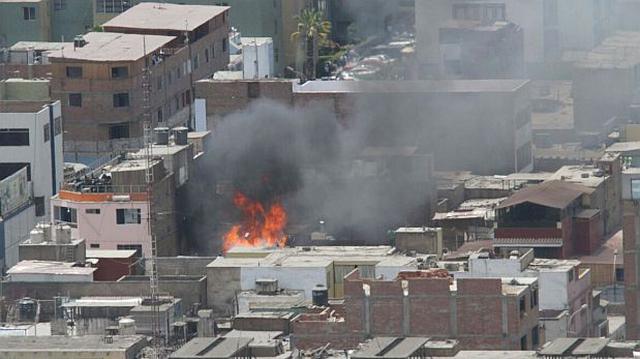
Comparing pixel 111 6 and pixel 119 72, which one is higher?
pixel 111 6

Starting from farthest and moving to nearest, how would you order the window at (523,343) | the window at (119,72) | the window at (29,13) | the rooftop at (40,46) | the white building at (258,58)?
the window at (29,13) → the white building at (258,58) → the rooftop at (40,46) → the window at (119,72) → the window at (523,343)

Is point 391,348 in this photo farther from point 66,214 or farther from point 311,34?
point 311,34

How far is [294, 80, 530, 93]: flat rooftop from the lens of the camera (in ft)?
333

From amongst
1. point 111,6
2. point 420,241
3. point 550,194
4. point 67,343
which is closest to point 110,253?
point 420,241

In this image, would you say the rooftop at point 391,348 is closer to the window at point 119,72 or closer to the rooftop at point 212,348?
the rooftop at point 212,348

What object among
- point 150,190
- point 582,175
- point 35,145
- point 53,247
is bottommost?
point 53,247

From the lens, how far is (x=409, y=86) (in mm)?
102375

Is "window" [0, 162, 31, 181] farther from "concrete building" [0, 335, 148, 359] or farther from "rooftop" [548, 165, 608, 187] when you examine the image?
"concrete building" [0, 335, 148, 359]

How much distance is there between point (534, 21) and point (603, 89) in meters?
9.14

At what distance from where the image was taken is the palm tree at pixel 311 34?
12131cm

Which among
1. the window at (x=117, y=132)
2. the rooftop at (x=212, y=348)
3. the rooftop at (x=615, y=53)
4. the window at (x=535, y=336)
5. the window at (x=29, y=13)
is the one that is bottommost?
the window at (x=535, y=336)

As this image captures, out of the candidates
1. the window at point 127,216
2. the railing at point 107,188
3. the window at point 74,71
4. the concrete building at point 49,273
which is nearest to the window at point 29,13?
the window at point 74,71

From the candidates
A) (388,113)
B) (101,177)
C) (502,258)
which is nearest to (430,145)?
(388,113)

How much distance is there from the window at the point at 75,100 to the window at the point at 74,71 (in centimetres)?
44
